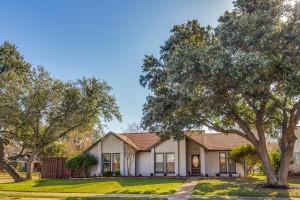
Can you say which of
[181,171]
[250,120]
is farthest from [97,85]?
[250,120]

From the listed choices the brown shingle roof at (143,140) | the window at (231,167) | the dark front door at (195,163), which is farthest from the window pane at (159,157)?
the window at (231,167)

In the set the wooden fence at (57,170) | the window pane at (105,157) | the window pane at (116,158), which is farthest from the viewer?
the window pane at (105,157)

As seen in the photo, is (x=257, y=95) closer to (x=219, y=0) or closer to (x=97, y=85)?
(x=219, y=0)

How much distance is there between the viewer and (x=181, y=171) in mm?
34500

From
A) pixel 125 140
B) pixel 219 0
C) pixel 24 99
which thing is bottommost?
pixel 125 140

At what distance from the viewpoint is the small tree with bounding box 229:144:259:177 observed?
1216 inches

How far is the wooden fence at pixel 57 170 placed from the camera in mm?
35375

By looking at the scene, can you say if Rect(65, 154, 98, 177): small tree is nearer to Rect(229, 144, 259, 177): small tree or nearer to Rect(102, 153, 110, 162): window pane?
Rect(102, 153, 110, 162): window pane

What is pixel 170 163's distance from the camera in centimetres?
Result: 3522

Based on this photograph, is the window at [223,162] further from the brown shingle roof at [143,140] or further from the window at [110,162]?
the window at [110,162]

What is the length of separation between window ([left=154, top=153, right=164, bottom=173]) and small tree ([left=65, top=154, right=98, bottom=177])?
623 centimetres

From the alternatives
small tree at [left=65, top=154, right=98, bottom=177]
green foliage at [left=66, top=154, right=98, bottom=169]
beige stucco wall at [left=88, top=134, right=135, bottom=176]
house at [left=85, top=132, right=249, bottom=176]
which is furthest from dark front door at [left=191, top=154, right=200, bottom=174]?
green foliage at [left=66, top=154, right=98, bottom=169]

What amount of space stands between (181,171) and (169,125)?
1272cm

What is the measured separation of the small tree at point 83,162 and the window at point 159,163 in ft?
20.4
